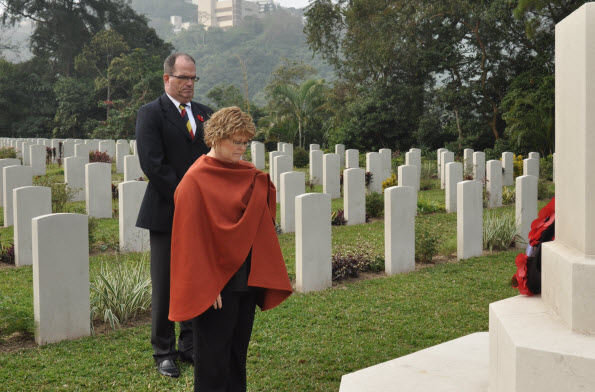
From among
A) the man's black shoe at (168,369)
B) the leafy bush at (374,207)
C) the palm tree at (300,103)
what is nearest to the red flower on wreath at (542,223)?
the man's black shoe at (168,369)

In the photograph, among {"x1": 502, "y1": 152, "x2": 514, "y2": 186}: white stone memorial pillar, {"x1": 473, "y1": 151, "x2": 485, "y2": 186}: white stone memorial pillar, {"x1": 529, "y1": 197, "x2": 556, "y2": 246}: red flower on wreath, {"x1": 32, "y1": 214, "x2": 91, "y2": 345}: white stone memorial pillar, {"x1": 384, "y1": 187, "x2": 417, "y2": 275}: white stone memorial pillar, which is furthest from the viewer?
{"x1": 502, "y1": 152, "x2": 514, "y2": 186}: white stone memorial pillar

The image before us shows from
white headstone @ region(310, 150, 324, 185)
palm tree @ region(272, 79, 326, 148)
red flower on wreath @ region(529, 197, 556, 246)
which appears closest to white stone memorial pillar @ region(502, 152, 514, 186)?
white headstone @ region(310, 150, 324, 185)

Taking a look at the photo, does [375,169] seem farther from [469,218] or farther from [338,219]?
[469,218]

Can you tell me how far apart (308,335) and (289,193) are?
479 centimetres

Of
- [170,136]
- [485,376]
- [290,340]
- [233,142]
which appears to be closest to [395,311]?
[290,340]

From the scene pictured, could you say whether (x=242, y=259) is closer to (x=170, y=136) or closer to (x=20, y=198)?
(x=170, y=136)

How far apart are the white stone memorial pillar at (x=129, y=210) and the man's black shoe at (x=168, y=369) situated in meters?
4.01

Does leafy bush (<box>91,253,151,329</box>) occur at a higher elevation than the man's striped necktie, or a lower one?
lower

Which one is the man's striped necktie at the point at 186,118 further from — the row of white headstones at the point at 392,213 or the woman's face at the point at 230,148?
the row of white headstones at the point at 392,213

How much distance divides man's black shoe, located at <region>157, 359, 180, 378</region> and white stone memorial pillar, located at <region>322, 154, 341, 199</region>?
9453 millimetres

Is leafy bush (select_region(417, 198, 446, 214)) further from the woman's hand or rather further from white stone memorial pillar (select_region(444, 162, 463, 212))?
the woman's hand

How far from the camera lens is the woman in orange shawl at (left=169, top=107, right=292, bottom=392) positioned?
2.84 metres

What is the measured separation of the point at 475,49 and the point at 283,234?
17617 mm

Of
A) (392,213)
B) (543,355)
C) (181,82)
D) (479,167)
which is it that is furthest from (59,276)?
(479,167)
